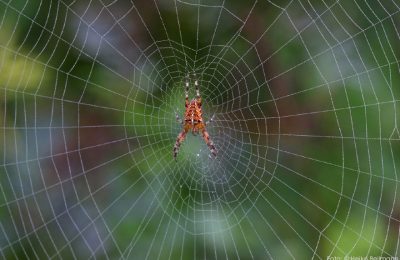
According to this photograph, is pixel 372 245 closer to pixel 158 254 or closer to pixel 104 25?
pixel 158 254

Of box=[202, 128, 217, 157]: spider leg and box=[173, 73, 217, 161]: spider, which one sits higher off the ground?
box=[173, 73, 217, 161]: spider

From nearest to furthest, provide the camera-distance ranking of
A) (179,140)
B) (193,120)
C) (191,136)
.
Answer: (193,120)
(179,140)
(191,136)

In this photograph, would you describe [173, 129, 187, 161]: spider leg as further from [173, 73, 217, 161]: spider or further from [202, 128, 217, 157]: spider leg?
[202, 128, 217, 157]: spider leg

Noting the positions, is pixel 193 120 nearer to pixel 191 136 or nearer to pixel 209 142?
pixel 209 142

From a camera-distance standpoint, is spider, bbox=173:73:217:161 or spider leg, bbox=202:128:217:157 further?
spider leg, bbox=202:128:217:157

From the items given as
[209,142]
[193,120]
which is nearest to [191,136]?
[209,142]

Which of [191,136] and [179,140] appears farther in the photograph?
[191,136]

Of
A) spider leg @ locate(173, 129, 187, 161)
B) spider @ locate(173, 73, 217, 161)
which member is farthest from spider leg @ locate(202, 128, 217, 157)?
spider leg @ locate(173, 129, 187, 161)

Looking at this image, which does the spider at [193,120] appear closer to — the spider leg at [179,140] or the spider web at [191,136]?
the spider leg at [179,140]

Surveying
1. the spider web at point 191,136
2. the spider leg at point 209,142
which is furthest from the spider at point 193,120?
the spider web at point 191,136
